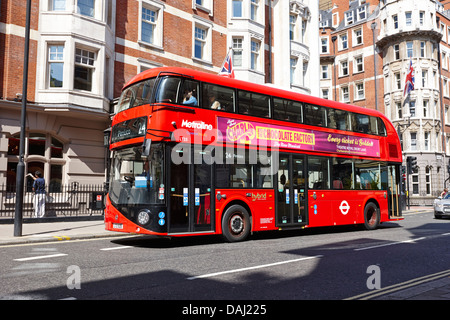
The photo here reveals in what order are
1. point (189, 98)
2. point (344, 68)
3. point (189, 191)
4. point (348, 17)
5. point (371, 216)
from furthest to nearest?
point (348, 17)
point (344, 68)
point (371, 216)
point (189, 98)
point (189, 191)

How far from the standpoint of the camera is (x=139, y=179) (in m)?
9.38

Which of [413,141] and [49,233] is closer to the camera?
[49,233]

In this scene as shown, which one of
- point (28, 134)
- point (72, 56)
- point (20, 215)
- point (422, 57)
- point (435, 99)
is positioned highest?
point (422, 57)

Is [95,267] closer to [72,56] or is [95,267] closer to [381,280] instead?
[381,280]

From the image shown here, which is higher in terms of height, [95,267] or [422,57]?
[422,57]

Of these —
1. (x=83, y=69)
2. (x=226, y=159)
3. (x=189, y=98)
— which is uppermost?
(x=83, y=69)

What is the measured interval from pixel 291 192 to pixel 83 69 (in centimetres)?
1122

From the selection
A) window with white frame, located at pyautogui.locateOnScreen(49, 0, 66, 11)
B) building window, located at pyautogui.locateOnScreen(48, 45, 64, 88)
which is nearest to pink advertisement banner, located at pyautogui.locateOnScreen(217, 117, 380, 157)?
building window, located at pyautogui.locateOnScreen(48, 45, 64, 88)

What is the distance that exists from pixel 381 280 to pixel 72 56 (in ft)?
50.5

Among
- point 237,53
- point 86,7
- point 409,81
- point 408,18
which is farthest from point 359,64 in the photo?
point 86,7

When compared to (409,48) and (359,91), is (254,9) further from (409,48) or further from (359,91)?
(359,91)
